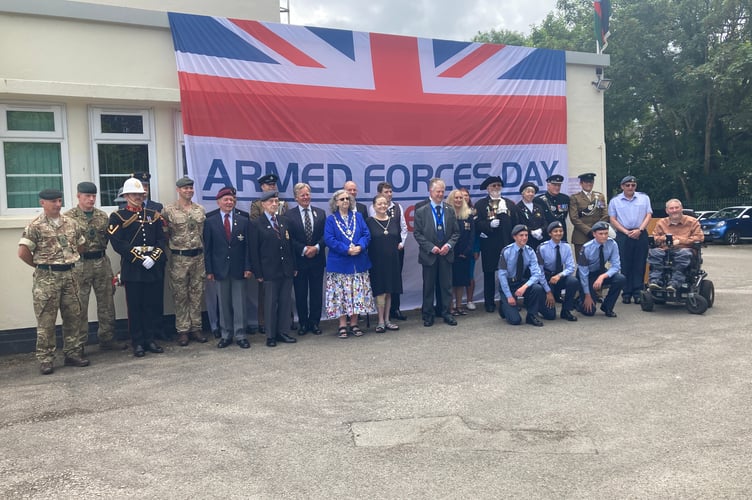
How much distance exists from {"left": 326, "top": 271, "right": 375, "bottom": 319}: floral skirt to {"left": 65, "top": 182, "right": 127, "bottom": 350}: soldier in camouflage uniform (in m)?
2.50

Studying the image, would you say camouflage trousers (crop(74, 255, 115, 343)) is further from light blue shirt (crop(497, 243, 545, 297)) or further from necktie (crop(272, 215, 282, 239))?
light blue shirt (crop(497, 243, 545, 297))

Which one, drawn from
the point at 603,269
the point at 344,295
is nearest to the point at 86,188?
the point at 344,295

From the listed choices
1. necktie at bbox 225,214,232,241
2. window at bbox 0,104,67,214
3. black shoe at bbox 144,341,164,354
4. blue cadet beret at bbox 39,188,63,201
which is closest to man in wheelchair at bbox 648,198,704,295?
necktie at bbox 225,214,232,241

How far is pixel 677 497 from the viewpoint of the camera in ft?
10.1

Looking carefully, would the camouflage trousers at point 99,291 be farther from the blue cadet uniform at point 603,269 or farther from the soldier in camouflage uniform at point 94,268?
the blue cadet uniform at point 603,269

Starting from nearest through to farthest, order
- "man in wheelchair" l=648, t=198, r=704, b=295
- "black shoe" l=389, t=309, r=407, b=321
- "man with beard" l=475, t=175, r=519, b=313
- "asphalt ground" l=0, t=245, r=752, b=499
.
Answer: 1. "asphalt ground" l=0, t=245, r=752, b=499
2. "man in wheelchair" l=648, t=198, r=704, b=295
3. "black shoe" l=389, t=309, r=407, b=321
4. "man with beard" l=475, t=175, r=519, b=313

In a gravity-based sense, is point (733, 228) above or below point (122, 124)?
below

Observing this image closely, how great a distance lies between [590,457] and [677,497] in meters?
0.59

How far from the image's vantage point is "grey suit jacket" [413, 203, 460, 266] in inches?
295

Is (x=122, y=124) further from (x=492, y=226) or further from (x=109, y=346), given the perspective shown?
(x=492, y=226)

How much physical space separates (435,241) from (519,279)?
48.5 inches

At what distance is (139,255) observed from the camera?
6312mm

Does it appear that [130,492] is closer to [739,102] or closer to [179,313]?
[179,313]

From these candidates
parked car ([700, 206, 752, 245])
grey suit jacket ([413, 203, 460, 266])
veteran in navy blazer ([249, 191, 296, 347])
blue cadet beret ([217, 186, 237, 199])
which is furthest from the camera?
parked car ([700, 206, 752, 245])
